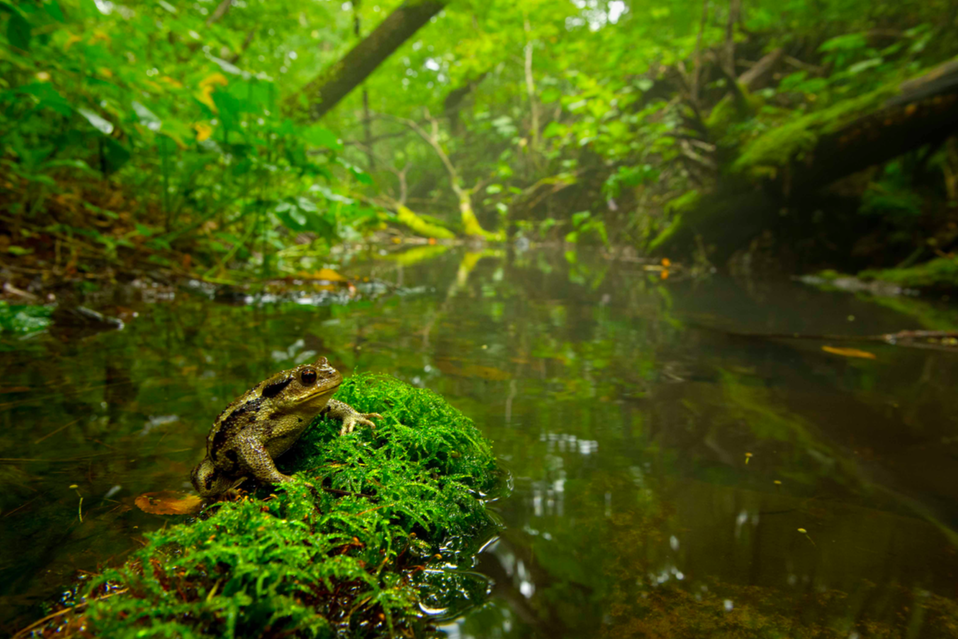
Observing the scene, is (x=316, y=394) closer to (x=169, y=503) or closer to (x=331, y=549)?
(x=331, y=549)

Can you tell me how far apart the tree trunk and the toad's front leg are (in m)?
10.7

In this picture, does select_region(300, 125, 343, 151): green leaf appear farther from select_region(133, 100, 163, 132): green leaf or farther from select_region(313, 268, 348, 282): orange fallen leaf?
select_region(313, 268, 348, 282): orange fallen leaf

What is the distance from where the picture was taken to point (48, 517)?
172 cm

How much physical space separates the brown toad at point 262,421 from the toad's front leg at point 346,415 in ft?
0.53

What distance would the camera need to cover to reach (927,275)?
878 cm

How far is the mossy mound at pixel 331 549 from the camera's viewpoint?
3.76 ft

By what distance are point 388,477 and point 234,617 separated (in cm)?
67

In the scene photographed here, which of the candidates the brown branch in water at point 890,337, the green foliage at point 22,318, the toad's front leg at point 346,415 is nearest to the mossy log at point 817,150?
→ the brown branch in water at point 890,337

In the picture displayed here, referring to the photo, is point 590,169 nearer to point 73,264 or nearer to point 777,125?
point 777,125

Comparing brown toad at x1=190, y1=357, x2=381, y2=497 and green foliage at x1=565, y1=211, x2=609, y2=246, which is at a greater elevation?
green foliage at x1=565, y1=211, x2=609, y2=246

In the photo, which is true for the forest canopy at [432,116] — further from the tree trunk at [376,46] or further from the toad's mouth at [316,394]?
the toad's mouth at [316,394]

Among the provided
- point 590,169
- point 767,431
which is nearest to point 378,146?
point 590,169

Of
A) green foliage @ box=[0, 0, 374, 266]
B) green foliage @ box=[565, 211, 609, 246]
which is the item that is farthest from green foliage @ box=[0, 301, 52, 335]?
green foliage @ box=[565, 211, 609, 246]

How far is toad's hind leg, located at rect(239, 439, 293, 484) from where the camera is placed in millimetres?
1677
